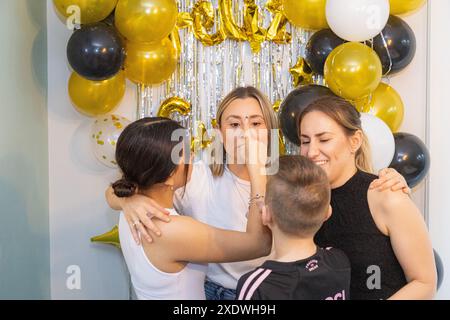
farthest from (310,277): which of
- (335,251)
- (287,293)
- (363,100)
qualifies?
(363,100)

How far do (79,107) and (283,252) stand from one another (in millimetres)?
1371

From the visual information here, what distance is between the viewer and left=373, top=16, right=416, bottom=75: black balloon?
235 centimetres

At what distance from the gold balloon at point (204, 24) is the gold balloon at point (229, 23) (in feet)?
0.11

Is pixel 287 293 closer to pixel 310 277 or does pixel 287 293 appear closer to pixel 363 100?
pixel 310 277

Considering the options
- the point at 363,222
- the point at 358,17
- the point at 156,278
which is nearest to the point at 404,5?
the point at 358,17

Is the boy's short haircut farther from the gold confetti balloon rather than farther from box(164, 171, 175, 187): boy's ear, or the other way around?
the gold confetti balloon

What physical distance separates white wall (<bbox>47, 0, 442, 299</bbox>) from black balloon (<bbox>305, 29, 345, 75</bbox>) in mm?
516

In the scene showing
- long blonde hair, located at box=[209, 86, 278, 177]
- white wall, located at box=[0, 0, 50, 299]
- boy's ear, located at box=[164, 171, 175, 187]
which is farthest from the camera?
white wall, located at box=[0, 0, 50, 299]

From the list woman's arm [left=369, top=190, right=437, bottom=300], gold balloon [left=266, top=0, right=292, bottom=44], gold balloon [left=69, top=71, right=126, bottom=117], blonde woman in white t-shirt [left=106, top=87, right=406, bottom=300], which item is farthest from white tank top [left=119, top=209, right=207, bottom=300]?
gold balloon [left=266, top=0, right=292, bottom=44]

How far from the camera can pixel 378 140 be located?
87.7 inches

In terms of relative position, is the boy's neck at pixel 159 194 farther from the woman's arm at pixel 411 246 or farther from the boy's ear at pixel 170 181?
the woman's arm at pixel 411 246

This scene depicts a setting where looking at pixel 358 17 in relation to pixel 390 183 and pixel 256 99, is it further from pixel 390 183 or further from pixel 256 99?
pixel 390 183

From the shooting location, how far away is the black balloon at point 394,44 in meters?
2.35

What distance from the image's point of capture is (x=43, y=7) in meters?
2.66
